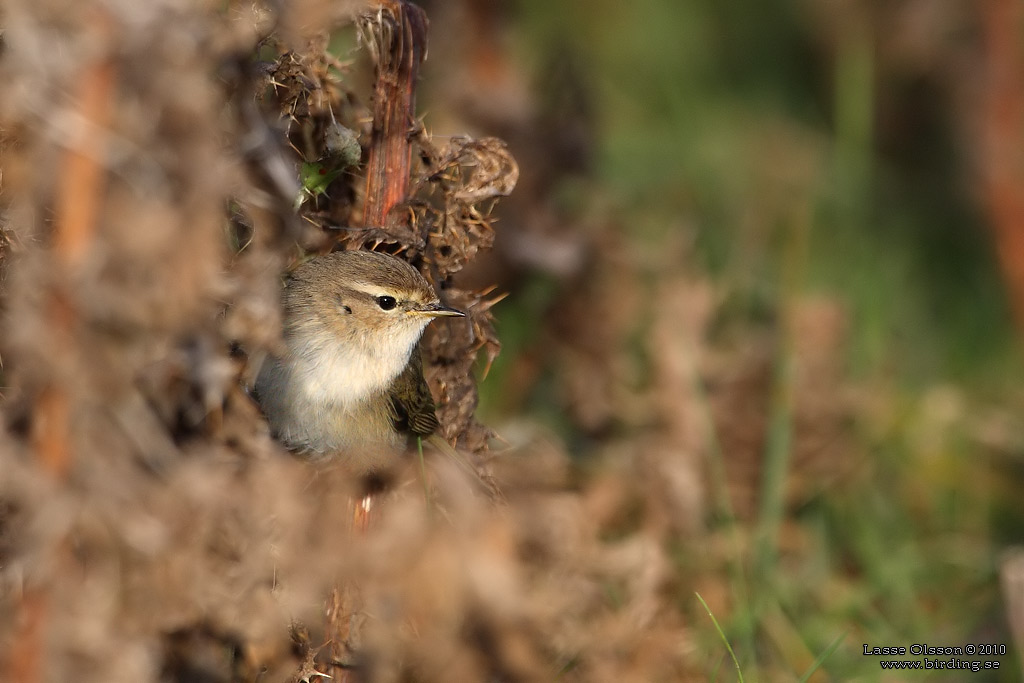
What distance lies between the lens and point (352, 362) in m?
3.48

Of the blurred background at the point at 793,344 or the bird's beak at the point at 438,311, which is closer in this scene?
the bird's beak at the point at 438,311

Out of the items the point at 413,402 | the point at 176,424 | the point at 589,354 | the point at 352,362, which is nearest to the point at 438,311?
the point at 413,402

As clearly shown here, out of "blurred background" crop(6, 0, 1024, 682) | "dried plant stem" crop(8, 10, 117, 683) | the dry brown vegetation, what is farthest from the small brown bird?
"dried plant stem" crop(8, 10, 117, 683)

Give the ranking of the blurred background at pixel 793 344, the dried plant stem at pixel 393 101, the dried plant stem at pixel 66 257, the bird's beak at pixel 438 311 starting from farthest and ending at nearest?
1. the blurred background at pixel 793 344
2. the bird's beak at pixel 438 311
3. the dried plant stem at pixel 393 101
4. the dried plant stem at pixel 66 257

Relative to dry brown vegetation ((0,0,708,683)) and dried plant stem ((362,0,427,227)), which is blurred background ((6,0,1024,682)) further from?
dried plant stem ((362,0,427,227))

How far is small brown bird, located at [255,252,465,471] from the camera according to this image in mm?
3250

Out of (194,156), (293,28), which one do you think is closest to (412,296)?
(293,28)

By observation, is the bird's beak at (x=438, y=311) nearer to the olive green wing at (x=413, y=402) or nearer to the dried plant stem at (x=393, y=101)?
the olive green wing at (x=413, y=402)

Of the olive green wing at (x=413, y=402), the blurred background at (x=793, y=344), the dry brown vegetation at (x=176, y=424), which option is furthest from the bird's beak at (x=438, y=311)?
the blurred background at (x=793, y=344)

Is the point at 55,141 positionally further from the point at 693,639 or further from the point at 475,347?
the point at 693,639

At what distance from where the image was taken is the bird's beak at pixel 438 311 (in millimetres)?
3201

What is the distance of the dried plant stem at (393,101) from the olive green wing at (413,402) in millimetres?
529

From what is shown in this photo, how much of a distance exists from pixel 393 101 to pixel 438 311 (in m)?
0.62

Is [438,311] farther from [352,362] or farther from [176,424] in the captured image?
[176,424]
